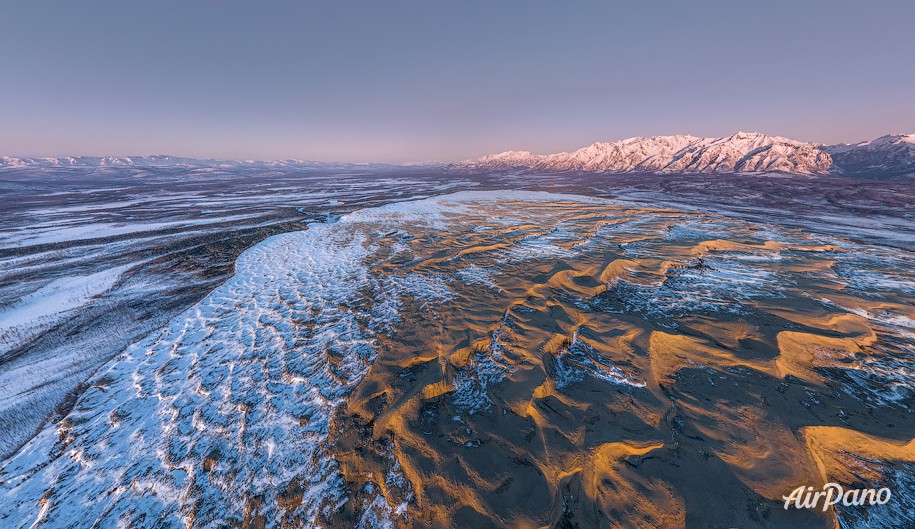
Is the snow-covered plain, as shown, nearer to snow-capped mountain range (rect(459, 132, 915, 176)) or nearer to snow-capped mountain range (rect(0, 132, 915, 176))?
snow-capped mountain range (rect(0, 132, 915, 176))

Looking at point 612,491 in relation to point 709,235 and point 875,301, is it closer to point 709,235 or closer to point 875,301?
point 875,301

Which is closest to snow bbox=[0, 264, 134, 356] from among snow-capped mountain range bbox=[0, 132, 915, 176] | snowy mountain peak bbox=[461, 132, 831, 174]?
snow-capped mountain range bbox=[0, 132, 915, 176]

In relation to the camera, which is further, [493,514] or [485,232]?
[485,232]

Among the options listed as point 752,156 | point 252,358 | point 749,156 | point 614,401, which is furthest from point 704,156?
point 252,358

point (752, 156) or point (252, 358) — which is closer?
point (252, 358)

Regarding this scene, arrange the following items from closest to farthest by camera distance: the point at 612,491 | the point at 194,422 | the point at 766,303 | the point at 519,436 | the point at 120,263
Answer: the point at 612,491 → the point at 519,436 → the point at 194,422 → the point at 766,303 → the point at 120,263

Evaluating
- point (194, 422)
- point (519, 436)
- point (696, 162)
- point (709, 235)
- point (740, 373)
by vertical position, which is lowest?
point (194, 422)

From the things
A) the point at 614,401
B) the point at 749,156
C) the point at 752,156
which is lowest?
the point at 614,401

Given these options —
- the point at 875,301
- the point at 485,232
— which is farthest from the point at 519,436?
the point at 485,232

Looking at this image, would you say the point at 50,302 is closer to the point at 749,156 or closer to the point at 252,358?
the point at 252,358
